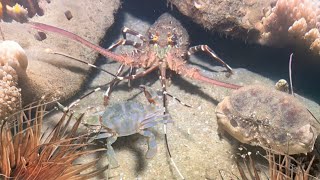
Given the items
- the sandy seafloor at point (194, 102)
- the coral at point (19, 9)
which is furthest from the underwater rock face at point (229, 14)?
the coral at point (19, 9)

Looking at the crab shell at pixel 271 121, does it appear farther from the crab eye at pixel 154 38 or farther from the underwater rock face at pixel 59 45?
the underwater rock face at pixel 59 45

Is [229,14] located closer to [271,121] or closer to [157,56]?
[157,56]

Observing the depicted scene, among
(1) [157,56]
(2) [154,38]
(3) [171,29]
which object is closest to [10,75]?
(1) [157,56]

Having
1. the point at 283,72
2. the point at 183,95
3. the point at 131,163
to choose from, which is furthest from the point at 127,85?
the point at 283,72

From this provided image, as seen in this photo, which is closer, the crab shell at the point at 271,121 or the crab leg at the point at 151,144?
the crab shell at the point at 271,121

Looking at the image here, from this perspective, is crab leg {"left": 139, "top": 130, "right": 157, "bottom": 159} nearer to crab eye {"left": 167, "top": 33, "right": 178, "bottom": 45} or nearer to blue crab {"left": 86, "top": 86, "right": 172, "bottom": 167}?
blue crab {"left": 86, "top": 86, "right": 172, "bottom": 167}

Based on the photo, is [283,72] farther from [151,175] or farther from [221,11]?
[151,175]
